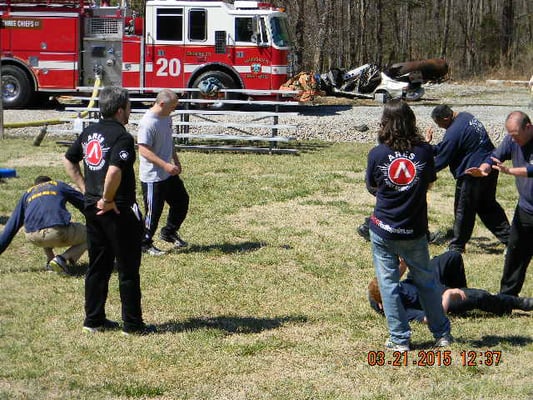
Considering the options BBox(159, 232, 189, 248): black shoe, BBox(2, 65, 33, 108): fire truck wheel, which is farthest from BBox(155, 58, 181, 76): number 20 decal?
BBox(159, 232, 189, 248): black shoe

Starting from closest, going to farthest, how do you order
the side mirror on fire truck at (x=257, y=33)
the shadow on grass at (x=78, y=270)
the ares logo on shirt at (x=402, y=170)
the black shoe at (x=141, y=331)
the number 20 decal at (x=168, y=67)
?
1. the ares logo on shirt at (x=402, y=170)
2. the black shoe at (x=141, y=331)
3. the shadow on grass at (x=78, y=270)
4. the side mirror on fire truck at (x=257, y=33)
5. the number 20 decal at (x=168, y=67)

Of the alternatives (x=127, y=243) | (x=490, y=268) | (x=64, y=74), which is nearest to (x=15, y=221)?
(x=127, y=243)

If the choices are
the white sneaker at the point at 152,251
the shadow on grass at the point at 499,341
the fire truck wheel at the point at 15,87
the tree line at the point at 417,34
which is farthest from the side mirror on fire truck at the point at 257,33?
the shadow on grass at the point at 499,341

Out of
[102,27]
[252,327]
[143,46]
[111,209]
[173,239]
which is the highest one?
[102,27]

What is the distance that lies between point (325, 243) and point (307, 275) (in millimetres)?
1299

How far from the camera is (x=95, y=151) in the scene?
607 cm

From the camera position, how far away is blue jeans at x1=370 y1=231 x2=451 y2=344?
573 centimetres

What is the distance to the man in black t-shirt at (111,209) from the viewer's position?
236 inches

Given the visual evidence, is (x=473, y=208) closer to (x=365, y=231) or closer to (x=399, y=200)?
(x=365, y=231)

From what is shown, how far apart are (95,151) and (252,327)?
179 cm

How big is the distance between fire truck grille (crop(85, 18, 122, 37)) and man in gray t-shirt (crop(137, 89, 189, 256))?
46.0 feet
